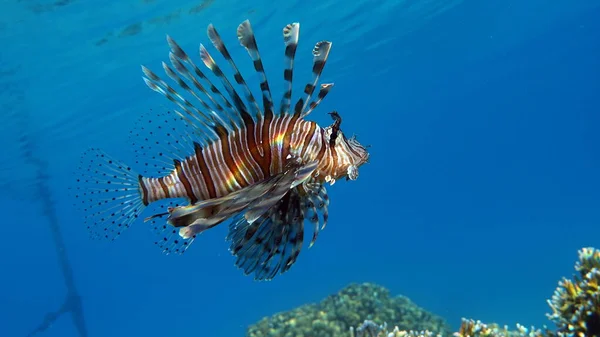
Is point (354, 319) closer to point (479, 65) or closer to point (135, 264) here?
point (479, 65)

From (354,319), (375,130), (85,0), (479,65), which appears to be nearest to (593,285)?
(354,319)

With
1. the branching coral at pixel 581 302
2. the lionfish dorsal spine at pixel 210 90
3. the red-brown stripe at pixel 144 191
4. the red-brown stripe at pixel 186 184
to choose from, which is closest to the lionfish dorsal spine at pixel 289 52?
the lionfish dorsal spine at pixel 210 90

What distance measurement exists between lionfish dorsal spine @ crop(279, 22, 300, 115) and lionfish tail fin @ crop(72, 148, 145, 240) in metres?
1.18

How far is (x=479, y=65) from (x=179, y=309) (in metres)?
63.3

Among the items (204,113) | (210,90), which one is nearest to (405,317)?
(204,113)

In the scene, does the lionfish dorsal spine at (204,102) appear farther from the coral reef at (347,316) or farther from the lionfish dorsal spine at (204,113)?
the coral reef at (347,316)

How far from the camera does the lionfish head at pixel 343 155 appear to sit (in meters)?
2.48

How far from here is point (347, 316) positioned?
739 centimetres

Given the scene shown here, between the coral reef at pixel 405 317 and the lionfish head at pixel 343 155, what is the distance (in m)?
2.04

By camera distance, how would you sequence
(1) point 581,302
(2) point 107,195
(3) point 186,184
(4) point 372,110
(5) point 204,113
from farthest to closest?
(4) point 372,110
(1) point 581,302
(2) point 107,195
(5) point 204,113
(3) point 186,184

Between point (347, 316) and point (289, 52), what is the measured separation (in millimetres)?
6015

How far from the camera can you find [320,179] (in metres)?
2.57

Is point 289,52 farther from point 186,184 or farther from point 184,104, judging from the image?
point 186,184

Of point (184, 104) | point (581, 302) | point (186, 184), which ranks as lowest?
point (581, 302)
